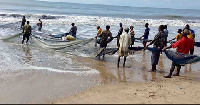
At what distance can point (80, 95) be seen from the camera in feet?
16.1

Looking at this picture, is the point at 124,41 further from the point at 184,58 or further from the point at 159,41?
the point at 184,58

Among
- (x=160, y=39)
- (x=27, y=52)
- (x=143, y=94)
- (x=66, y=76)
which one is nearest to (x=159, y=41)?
(x=160, y=39)

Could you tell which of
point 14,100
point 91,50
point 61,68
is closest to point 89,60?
point 91,50

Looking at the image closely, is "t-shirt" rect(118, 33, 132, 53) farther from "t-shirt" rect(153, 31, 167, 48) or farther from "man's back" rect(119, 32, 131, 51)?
"t-shirt" rect(153, 31, 167, 48)

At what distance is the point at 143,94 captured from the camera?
4.96 m

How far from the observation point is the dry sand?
4516 mm

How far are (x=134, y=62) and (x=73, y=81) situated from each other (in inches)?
131

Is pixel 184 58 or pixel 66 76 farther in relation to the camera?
pixel 184 58

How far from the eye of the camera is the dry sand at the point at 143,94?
4.52m

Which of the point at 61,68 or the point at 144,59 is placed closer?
the point at 61,68

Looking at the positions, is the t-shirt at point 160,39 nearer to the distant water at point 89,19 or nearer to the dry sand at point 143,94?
the dry sand at point 143,94

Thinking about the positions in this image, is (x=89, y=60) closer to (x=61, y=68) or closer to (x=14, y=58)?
(x=61, y=68)

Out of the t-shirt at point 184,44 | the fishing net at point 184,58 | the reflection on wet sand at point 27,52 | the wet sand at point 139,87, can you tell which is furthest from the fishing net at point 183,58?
the reflection on wet sand at point 27,52

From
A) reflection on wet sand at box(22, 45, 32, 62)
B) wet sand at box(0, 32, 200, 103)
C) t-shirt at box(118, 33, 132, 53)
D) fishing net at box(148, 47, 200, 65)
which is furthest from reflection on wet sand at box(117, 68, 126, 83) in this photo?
reflection on wet sand at box(22, 45, 32, 62)
